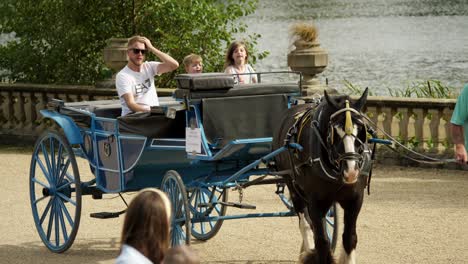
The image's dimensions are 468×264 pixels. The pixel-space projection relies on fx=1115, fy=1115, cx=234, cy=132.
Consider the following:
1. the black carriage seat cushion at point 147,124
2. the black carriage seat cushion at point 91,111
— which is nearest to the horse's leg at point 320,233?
the black carriage seat cushion at point 147,124

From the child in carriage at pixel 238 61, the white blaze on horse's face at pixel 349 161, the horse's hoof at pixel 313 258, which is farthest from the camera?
the child in carriage at pixel 238 61

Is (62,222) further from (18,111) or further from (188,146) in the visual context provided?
(18,111)

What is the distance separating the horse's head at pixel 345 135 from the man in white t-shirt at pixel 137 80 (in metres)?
2.07

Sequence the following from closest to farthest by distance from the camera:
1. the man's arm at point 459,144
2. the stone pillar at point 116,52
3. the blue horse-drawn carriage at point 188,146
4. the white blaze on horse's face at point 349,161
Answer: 1. the white blaze on horse's face at point 349,161
2. the man's arm at point 459,144
3. the blue horse-drawn carriage at point 188,146
4. the stone pillar at point 116,52

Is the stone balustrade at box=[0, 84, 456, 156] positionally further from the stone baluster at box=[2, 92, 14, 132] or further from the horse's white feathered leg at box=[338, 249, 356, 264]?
the horse's white feathered leg at box=[338, 249, 356, 264]

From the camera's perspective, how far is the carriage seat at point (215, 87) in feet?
27.4

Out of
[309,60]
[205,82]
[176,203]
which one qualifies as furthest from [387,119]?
[176,203]

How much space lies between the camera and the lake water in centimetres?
2833

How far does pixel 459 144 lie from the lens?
7633 mm

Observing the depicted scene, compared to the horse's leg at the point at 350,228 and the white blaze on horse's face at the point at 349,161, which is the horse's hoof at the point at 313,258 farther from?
the white blaze on horse's face at the point at 349,161

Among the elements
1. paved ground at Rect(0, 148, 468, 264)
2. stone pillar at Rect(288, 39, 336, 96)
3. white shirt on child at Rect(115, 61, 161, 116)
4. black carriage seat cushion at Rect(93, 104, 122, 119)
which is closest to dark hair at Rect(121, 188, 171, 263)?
paved ground at Rect(0, 148, 468, 264)

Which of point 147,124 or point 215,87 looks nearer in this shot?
point 215,87

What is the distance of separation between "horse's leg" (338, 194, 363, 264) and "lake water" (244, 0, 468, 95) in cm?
942

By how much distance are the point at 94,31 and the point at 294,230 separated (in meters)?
7.36
